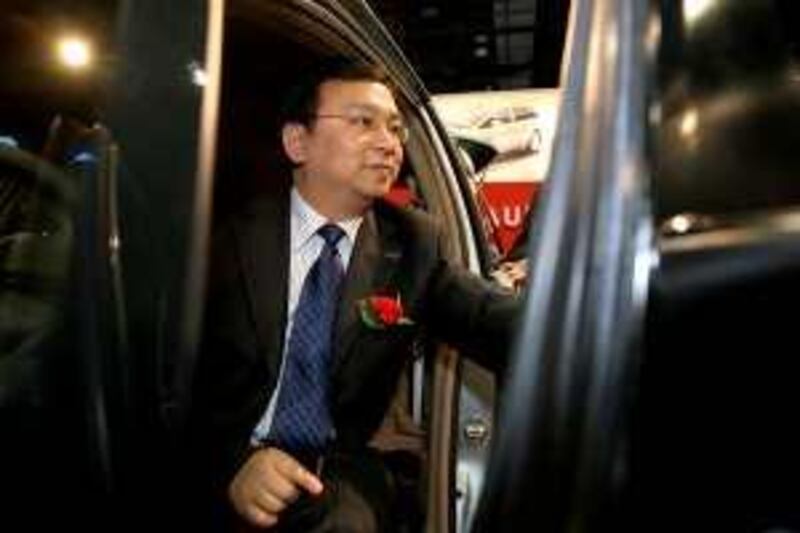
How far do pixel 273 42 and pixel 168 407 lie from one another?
5.25 feet

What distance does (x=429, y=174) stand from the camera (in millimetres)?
3012

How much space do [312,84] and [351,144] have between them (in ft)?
0.61

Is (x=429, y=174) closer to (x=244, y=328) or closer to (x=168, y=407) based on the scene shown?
(x=244, y=328)

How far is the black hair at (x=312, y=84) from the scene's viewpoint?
2756 millimetres

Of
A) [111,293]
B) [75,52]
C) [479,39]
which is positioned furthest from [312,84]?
[479,39]

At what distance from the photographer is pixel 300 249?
2559mm

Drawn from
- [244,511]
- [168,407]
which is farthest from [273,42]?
A: [168,407]

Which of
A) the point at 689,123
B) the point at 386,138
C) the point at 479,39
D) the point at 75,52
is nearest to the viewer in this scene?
the point at 689,123

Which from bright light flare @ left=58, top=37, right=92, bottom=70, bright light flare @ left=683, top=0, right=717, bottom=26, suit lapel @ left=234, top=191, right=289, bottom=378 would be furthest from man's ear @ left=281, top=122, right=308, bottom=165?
bright light flare @ left=683, top=0, right=717, bottom=26

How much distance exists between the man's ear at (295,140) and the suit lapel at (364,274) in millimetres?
237

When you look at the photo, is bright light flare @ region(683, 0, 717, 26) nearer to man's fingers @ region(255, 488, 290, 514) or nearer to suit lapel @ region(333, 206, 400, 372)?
man's fingers @ region(255, 488, 290, 514)

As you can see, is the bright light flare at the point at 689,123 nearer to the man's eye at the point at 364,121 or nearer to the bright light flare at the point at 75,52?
the bright light flare at the point at 75,52

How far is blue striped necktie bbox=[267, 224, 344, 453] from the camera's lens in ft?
7.77

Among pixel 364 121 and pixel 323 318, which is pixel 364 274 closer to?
pixel 323 318
